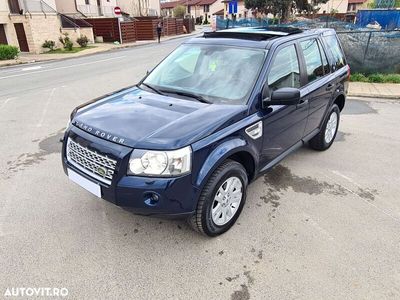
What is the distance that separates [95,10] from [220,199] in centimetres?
4073

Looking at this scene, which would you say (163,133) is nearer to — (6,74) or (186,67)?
(186,67)

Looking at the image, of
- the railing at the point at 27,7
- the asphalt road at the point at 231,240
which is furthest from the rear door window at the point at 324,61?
the railing at the point at 27,7

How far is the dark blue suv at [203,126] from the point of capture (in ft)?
8.59

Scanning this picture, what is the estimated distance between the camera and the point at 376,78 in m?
10.3

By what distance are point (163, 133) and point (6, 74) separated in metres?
13.6

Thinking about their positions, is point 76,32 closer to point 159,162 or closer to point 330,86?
point 330,86

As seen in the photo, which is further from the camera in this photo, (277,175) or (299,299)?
(277,175)

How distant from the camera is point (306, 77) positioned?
406 cm

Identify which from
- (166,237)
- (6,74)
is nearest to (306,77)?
(166,237)

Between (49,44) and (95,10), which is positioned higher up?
(95,10)

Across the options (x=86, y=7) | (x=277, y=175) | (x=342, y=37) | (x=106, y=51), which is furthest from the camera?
(x=86, y=7)

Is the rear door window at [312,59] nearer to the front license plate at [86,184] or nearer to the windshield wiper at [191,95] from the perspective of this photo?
the windshield wiper at [191,95]

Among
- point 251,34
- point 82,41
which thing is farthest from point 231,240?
point 82,41

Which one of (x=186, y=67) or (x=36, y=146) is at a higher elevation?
(x=186, y=67)
